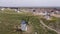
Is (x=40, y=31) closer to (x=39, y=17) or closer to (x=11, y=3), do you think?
(x=39, y=17)

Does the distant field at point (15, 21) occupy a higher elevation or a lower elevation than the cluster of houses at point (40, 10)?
lower

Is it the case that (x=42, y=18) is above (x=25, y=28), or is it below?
above

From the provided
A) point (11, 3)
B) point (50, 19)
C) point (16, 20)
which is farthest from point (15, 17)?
point (50, 19)

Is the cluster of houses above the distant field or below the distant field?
above

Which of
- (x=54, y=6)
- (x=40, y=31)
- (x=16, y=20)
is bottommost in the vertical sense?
(x=40, y=31)

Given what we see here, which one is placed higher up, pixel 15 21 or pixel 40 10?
pixel 40 10

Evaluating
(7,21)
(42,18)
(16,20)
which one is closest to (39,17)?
(42,18)

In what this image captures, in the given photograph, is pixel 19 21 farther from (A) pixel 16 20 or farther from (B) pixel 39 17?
(B) pixel 39 17
